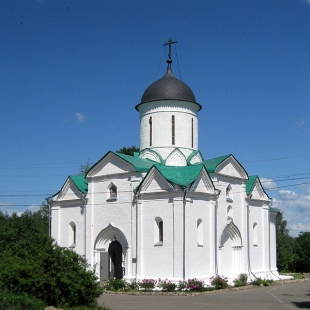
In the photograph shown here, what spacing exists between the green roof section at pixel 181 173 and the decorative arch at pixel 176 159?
1558mm

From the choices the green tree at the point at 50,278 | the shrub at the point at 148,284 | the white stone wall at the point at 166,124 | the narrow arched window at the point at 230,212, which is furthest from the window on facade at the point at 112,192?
the green tree at the point at 50,278

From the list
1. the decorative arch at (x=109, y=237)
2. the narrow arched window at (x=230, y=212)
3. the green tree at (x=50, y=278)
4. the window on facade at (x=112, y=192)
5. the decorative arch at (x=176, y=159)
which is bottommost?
the green tree at (x=50, y=278)

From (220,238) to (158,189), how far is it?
14.0ft

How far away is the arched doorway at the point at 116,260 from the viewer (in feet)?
85.9

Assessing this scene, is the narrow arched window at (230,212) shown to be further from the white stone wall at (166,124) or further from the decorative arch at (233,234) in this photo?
the white stone wall at (166,124)

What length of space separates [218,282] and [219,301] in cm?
416

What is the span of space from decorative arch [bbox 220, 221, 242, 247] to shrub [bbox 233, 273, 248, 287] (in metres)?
1.66

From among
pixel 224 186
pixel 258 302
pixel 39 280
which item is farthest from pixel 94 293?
pixel 224 186

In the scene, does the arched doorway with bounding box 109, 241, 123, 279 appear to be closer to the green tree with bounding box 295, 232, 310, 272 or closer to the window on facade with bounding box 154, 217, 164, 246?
the window on facade with bounding box 154, 217, 164, 246

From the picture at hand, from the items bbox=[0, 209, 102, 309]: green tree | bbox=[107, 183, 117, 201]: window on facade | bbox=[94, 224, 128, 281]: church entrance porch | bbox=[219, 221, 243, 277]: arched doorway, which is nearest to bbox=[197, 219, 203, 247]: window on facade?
bbox=[219, 221, 243, 277]: arched doorway

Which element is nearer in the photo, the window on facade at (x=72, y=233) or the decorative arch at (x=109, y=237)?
the decorative arch at (x=109, y=237)

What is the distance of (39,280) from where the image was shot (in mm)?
15359

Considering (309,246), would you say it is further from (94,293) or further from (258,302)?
(94,293)

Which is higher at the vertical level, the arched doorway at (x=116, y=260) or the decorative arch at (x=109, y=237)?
the decorative arch at (x=109, y=237)
